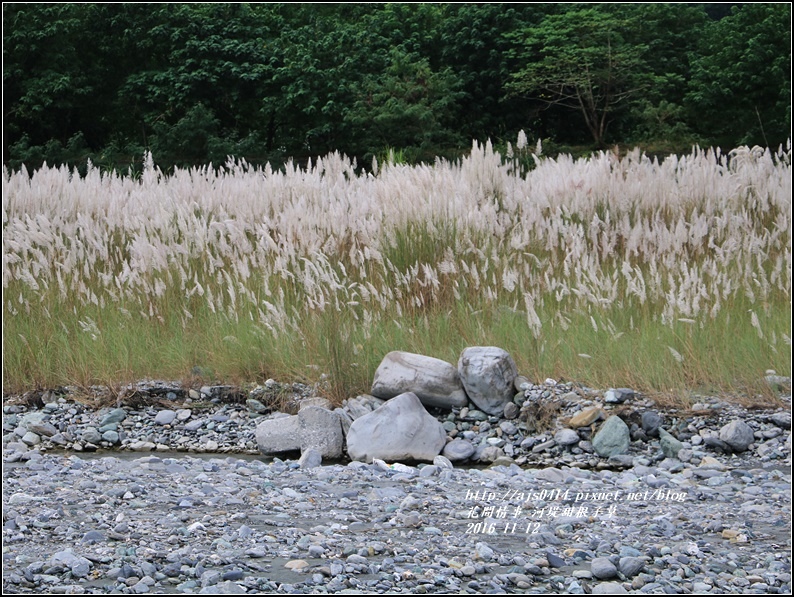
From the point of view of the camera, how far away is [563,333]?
4918 millimetres

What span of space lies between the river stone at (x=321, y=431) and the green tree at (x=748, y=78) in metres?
16.2

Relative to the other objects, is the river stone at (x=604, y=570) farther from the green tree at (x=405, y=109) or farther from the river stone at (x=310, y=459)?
the green tree at (x=405, y=109)

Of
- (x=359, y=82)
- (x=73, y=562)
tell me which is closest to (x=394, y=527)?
(x=73, y=562)

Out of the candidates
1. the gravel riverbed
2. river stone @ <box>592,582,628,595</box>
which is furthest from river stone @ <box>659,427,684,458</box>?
river stone @ <box>592,582,628,595</box>

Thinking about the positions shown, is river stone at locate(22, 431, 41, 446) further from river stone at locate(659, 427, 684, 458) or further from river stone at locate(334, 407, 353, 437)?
river stone at locate(659, 427, 684, 458)

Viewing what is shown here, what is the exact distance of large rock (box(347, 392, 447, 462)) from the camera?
4094mm

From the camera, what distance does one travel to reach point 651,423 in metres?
4.23

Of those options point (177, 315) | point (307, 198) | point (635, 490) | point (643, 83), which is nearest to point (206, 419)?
point (177, 315)

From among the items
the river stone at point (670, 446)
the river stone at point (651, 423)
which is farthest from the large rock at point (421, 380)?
the river stone at point (670, 446)

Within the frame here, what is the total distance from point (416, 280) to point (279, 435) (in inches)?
61.4

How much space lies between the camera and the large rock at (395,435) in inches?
161

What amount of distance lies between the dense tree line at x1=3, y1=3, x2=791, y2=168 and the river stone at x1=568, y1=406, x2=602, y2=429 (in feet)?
44.4

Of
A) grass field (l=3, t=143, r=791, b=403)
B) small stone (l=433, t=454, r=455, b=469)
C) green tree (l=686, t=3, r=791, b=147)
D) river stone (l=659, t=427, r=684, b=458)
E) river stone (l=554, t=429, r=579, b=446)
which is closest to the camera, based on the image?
small stone (l=433, t=454, r=455, b=469)

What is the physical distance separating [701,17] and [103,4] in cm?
1515
